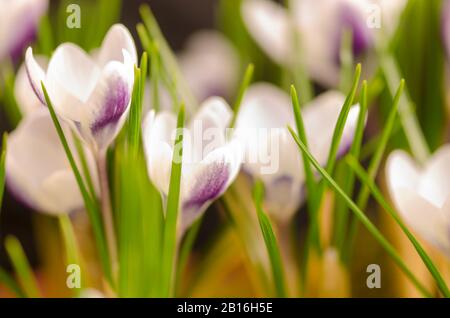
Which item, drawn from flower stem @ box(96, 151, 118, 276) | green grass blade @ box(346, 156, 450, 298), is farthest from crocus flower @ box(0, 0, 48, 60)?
green grass blade @ box(346, 156, 450, 298)

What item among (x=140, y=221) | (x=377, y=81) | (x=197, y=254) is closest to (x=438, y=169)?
(x=377, y=81)

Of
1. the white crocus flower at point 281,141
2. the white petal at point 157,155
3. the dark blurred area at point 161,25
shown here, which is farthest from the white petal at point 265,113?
the dark blurred area at point 161,25

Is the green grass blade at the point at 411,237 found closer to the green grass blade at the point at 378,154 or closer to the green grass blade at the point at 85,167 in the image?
A: the green grass blade at the point at 378,154

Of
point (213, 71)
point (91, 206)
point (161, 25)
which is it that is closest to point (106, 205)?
point (91, 206)

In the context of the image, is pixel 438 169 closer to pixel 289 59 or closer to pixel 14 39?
pixel 289 59

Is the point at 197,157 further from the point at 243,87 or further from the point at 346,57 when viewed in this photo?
Result: the point at 346,57

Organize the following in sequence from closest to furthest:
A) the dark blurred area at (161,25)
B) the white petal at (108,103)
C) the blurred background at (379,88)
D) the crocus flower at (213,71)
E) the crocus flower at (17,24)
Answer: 1. the white petal at (108,103)
2. the crocus flower at (17,24)
3. the blurred background at (379,88)
4. the crocus flower at (213,71)
5. the dark blurred area at (161,25)
